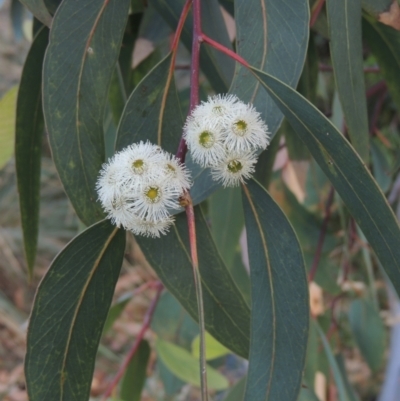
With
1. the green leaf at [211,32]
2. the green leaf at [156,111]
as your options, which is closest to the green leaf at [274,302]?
the green leaf at [156,111]

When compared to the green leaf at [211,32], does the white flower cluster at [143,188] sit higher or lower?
lower

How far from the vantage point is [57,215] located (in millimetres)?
3508

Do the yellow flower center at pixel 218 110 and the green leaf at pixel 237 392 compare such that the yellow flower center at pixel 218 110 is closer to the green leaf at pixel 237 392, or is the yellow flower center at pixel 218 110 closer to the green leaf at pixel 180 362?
the green leaf at pixel 237 392

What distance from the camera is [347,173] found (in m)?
0.46

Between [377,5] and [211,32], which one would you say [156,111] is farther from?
[377,5]

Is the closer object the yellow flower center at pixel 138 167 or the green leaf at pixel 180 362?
the yellow flower center at pixel 138 167

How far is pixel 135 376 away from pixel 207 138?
0.78 meters

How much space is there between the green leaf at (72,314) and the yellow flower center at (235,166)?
0.14 m

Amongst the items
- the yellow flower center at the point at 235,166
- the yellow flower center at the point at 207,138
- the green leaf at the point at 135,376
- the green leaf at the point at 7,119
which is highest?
the green leaf at the point at 7,119

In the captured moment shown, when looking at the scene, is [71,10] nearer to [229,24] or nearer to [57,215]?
[229,24]

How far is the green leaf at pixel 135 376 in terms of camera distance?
1.08 metres

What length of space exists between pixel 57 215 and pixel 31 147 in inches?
112

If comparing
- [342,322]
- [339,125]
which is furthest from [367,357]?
[342,322]

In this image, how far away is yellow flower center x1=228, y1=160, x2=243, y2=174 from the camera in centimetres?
46
